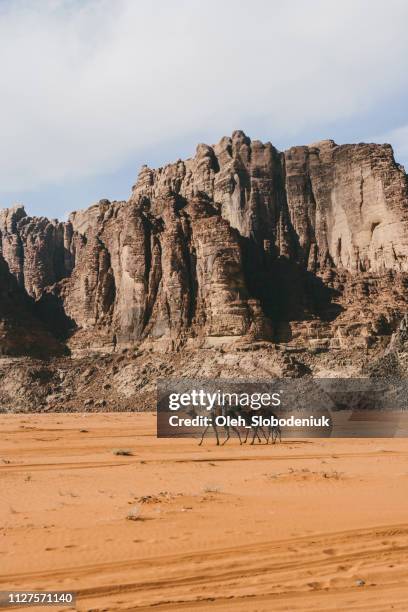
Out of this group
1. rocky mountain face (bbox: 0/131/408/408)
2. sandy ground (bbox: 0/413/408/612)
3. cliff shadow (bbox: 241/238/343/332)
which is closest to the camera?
sandy ground (bbox: 0/413/408/612)

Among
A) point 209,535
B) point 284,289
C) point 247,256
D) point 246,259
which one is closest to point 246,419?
point 209,535

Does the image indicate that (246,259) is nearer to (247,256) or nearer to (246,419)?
(247,256)

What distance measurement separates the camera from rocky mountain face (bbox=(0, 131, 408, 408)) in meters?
74.8

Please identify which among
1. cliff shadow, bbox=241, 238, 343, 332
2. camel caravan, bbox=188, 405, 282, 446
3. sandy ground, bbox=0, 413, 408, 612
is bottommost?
sandy ground, bbox=0, 413, 408, 612

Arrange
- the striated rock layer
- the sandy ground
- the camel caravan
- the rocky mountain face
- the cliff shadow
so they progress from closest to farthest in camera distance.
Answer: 1. the sandy ground
2. the camel caravan
3. the rocky mountain face
4. the striated rock layer
5. the cliff shadow

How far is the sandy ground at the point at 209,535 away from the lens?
22.5 ft

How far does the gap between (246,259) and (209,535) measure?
3180 inches

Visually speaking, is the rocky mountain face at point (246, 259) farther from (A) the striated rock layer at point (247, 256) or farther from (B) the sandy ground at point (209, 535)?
(B) the sandy ground at point (209, 535)

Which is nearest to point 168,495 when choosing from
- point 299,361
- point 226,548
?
point 226,548

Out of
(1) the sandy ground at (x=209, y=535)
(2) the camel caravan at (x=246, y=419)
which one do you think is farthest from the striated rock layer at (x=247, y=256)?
(1) the sandy ground at (x=209, y=535)

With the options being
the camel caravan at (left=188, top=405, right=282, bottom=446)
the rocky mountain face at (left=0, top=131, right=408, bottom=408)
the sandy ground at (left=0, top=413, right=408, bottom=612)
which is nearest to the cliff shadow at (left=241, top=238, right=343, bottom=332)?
the rocky mountain face at (left=0, top=131, right=408, bottom=408)

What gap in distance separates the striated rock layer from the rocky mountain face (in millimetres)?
184

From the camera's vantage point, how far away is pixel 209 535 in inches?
357

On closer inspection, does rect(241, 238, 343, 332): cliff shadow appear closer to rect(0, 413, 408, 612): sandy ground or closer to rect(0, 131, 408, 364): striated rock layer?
rect(0, 131, 408, 364): striated rock layer
